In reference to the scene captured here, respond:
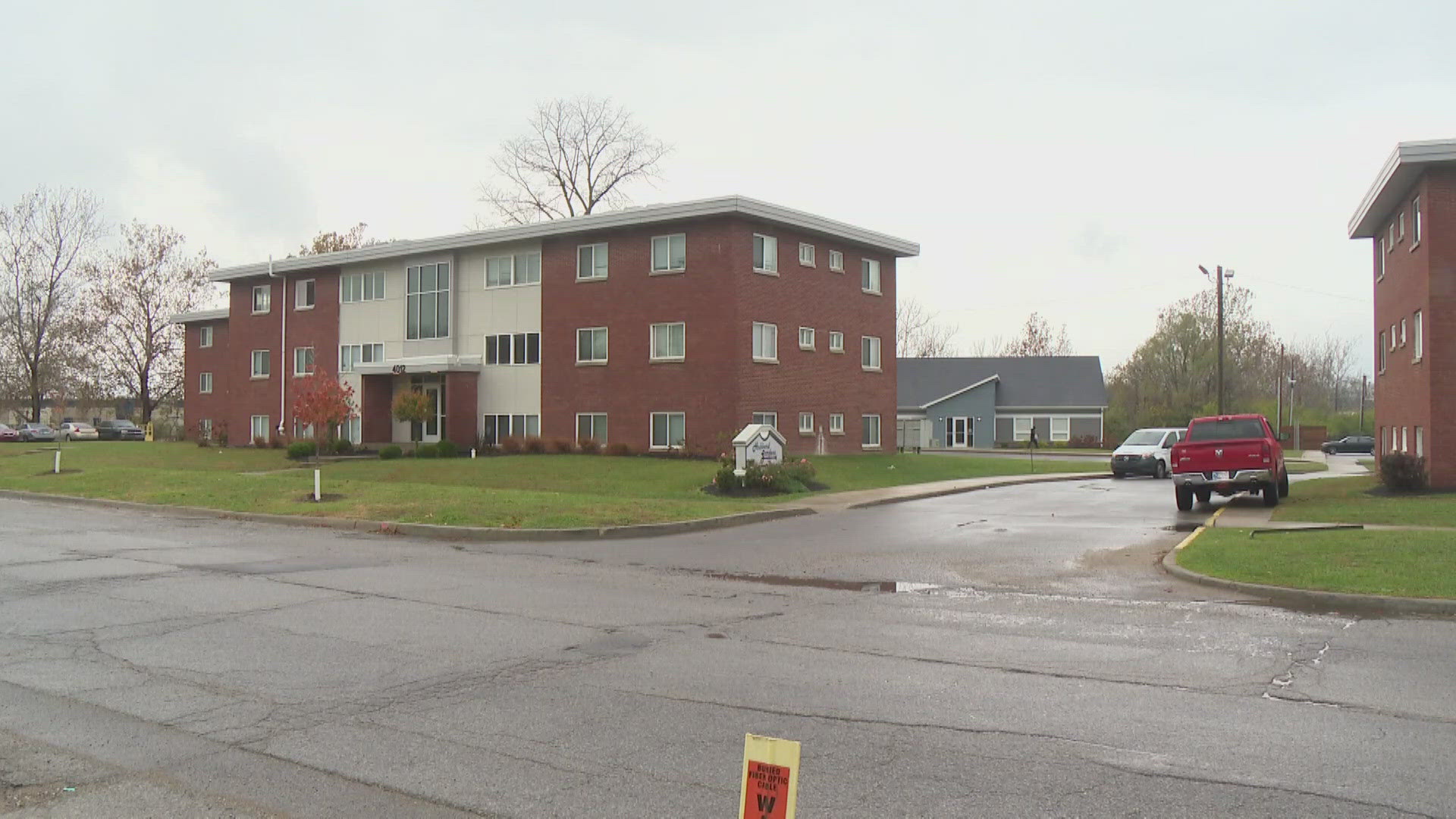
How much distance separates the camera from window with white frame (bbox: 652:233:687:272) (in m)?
35.8

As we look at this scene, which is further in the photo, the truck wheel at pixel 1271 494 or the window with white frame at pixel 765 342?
the window with white frame at pixel 765 342

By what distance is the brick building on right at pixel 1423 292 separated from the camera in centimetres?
2369

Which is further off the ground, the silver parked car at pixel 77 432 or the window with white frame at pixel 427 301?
the window with white frame at pixel 427 301

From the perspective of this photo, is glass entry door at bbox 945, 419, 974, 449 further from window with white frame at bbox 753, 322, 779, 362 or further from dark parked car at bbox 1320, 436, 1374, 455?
window with white frame at bbox 753, 322, 779, 362

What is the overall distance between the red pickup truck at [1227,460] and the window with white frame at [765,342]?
15408mm

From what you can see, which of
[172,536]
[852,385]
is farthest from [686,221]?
[172,536]

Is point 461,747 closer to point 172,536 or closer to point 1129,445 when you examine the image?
point 172,536

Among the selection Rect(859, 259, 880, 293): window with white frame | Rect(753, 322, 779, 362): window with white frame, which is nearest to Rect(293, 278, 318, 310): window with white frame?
Rect(753, 322, 779, 362): window with white frame

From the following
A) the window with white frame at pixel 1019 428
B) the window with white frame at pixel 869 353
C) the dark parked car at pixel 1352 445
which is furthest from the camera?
the window with white frame at pixel 1019 428

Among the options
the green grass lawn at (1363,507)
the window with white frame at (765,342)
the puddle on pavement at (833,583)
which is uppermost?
the window with white frame at (765,342)

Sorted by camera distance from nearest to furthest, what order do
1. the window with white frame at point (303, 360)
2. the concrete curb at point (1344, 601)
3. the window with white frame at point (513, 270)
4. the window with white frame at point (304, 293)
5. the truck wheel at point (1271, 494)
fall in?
the concrete curb at point (1344, 601) < the truck wheel at point (1271, 494) < the window with white frame at point (513, 270) < the window with white frame at point (303, 360) < the window with white frame at point (304, 293)

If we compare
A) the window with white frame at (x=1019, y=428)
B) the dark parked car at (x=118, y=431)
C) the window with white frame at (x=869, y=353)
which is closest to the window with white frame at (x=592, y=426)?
the window with white frame at (x=869, y=353)

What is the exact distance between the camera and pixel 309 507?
2128 centimetres

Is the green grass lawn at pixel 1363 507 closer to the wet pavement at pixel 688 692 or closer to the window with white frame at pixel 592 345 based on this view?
the wet pavement at pixel 688 692
